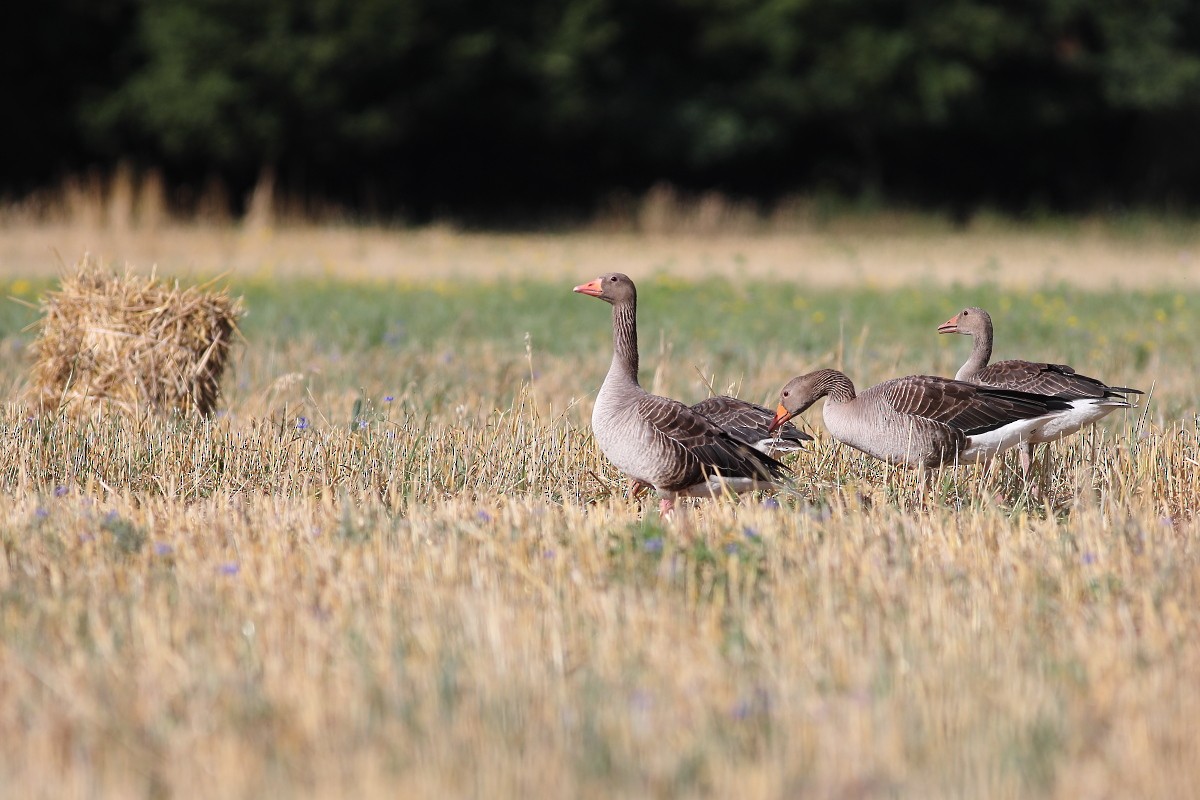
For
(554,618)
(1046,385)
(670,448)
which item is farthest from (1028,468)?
(554,618)

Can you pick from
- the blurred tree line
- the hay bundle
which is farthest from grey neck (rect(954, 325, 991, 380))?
the blurred tree line

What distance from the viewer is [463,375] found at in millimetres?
11680

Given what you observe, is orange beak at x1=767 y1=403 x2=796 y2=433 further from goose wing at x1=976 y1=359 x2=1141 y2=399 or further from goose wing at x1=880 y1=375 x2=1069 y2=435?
goose wing at x1=976 y1=359 x2=1141 y2=399

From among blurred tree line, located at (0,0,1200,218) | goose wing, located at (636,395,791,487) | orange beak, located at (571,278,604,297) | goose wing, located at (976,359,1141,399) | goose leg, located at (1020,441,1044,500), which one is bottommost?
goose leg, located at (1020,441,1044,500)

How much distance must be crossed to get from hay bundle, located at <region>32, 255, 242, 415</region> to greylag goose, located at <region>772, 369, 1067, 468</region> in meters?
4.05

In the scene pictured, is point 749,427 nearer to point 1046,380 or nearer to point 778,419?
point 778,419

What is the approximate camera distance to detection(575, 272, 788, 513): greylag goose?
21.0ft

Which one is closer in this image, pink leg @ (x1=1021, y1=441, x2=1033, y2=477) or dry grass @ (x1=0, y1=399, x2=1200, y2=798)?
dry grass @ (x1=0, y1=399, x2=1200, y2=798)

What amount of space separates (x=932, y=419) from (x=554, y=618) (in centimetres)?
296

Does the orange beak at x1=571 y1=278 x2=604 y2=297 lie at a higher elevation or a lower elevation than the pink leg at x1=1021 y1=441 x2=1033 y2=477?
higher

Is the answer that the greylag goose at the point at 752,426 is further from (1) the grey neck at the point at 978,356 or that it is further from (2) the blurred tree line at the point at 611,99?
(2) the blurred tree line at the point at 611,99

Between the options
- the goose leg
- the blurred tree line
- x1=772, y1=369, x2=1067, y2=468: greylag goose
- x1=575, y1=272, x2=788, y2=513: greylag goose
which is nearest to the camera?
x1=575, y1=272, x2=788, y2=513: greylag goose

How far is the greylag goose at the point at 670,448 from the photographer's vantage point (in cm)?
639

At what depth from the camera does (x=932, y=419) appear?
6.90m
